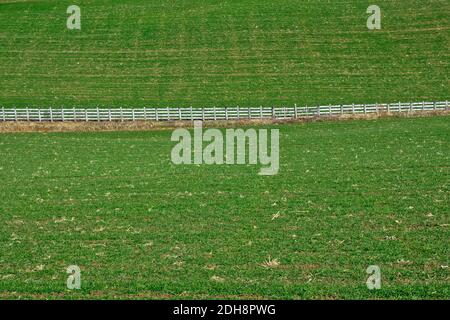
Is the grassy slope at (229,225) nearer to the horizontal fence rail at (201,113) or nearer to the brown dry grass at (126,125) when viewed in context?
the brown dry grass at (126,125)

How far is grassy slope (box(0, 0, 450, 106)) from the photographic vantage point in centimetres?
4797

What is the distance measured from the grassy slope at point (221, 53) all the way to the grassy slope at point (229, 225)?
72.7 feet

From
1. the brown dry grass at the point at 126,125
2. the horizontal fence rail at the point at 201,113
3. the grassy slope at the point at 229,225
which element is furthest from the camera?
the horizontal fence rail at the point at 201,113

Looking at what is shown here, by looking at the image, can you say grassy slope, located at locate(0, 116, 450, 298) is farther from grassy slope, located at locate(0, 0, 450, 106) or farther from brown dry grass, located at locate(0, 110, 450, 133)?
grassy slope, located at locate(0, 0, 450, 106)

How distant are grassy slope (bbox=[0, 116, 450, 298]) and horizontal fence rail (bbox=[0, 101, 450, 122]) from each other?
47.2ft

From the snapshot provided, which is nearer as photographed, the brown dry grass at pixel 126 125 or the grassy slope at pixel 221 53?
the brown dry grass at pixel 126 125

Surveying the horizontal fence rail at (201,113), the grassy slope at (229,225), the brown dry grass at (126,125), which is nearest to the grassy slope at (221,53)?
the horizontal fence rail at (201,113)

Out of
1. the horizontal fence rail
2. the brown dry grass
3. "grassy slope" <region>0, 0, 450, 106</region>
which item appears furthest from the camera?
"grassy slope" <region>0, 0, 450, 106</region>

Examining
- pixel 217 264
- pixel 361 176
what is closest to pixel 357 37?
pixel 361 176

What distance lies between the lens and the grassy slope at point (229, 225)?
38.6 ft

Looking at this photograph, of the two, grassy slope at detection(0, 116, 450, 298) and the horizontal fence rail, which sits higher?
the horizontal fence rail

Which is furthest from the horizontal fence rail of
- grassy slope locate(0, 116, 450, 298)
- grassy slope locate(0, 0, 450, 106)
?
grassy slope locate(0, 116, 450, 298)

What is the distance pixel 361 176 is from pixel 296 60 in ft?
114

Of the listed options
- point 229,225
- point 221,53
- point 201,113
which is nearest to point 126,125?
point 201,113
